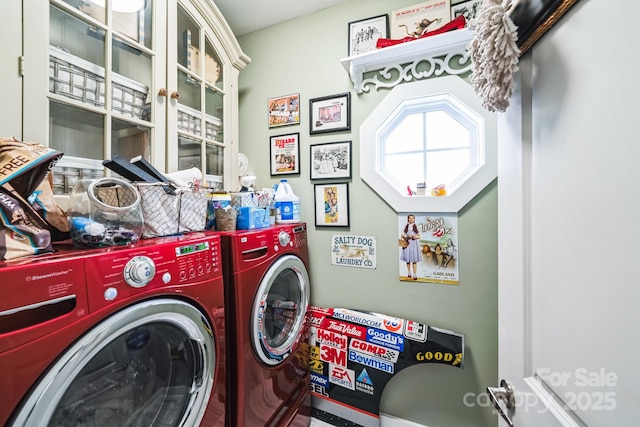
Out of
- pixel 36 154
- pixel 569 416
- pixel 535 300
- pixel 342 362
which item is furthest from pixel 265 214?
pixel 569 416

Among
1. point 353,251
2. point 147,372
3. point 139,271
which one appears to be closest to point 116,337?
point 139,271

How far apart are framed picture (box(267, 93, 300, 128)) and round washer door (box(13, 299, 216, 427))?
4.73 feet

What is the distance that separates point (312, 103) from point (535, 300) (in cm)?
163

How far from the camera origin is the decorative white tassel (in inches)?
23.1

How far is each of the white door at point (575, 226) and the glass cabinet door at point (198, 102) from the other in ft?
4.68

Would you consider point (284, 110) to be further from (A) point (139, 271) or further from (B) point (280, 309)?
(A) point (139, 271)

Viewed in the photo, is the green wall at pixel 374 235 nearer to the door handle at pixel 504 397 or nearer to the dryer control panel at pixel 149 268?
the door handle at pixel 504 397

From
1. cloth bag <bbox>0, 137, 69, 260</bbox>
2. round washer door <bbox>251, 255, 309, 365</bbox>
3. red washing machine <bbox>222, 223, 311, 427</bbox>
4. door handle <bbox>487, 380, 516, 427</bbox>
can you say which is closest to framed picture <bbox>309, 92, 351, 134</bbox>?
red washing machine <bbox>222, 223, 311, 427</bbox>

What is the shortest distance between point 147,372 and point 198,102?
4.43 feet

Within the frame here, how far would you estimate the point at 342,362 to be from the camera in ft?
5.03

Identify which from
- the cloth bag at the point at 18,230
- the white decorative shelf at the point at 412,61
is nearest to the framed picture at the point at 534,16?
the white decorative shelf at the point at 412,61

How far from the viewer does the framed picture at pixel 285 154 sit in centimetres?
182

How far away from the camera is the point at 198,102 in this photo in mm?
1469

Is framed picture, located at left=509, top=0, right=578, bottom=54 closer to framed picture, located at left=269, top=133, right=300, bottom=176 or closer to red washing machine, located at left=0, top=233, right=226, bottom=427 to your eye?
red washing machine, located at left=0, top=233, right=226, bottom=427
